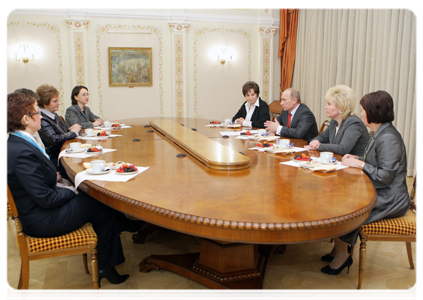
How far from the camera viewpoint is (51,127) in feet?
11.6

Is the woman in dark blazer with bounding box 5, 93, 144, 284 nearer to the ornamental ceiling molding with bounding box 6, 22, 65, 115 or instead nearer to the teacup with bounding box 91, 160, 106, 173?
the teacup with bounding box 91, 160, 106, 173

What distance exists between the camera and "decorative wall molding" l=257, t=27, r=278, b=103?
7.81 metres

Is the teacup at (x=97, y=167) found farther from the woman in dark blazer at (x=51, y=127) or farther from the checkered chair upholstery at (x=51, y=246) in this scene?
the woman in dark blazer at (x=51, y=127)

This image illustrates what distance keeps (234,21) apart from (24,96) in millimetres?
6274

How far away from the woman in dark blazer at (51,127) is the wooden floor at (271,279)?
1047 millimetres

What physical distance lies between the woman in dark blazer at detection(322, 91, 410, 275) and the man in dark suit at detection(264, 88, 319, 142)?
4.27 feet

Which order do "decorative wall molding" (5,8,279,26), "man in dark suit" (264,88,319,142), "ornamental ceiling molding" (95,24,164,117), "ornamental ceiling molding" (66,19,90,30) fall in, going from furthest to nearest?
"ornamental ceiling molding" (95,24,164,117) < "ornamental ceiling molding" (66,19,90,30) < "decorative wall molding" (5,8,279,26) < "man in dark suit" (264,88,319,142)

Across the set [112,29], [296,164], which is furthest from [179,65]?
[296,164]

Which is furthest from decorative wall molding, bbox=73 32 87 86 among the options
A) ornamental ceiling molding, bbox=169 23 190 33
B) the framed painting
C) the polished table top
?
the polished table top

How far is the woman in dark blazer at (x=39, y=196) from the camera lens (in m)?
1.89

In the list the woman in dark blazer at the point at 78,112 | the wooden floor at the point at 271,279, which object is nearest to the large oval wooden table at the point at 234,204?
the wooden floor at the point at 271,279

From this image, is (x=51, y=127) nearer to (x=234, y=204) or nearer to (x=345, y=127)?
(x=234, y=204)

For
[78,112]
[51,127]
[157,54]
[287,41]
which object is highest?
[287,41]

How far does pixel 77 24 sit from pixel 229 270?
20.5 feet
